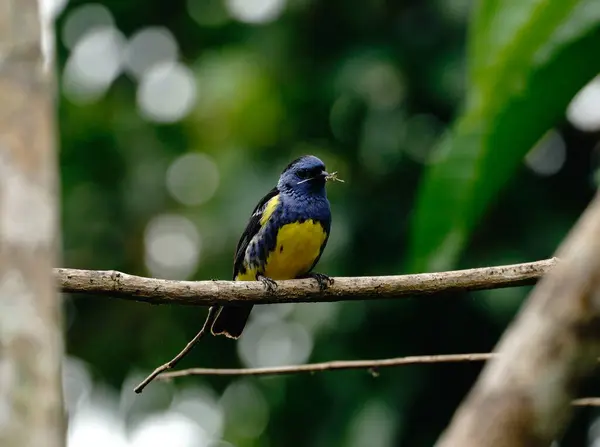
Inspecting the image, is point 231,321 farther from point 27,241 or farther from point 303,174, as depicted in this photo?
point 27,241

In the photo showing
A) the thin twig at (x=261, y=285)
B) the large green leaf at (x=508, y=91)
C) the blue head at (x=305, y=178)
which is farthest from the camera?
the blue head at (x=305, y=178)

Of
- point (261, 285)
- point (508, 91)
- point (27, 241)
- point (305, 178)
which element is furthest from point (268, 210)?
point (27, 241)

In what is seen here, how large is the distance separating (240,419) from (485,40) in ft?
22.4

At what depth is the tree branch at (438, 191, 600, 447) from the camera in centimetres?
111

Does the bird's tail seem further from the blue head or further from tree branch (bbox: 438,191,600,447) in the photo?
tree branch (bbox: 438,191,600,447)

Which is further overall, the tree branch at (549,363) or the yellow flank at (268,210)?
the yellow flank at (268,210)

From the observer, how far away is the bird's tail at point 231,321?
16.9ft

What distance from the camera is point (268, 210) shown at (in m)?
5.52

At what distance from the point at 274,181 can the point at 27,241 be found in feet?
18.3

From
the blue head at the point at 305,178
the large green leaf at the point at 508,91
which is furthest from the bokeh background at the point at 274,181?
the large green leaf at the point at 508,91

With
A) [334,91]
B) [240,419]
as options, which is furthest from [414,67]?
[240,419]

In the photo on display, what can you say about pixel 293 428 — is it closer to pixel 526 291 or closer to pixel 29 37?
pixel 526 291

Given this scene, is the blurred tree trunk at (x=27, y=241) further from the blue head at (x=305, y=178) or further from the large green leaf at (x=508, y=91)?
the blue head at (x=305, y=178)

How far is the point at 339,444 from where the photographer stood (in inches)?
251
